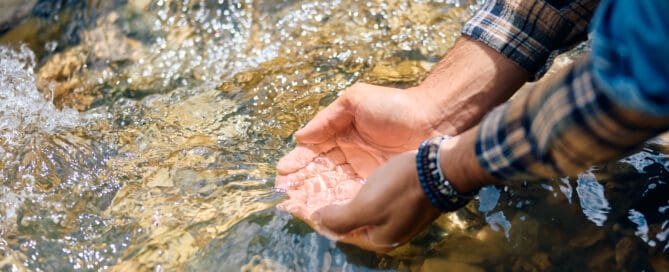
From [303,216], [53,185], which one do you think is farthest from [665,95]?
[53,185]

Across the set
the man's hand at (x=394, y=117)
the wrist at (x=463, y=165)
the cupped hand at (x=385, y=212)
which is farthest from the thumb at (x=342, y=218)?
the wrist at (x=463, y=165)

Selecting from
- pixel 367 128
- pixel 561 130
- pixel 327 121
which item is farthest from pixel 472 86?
pixel 561 130

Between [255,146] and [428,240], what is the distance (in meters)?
0.80

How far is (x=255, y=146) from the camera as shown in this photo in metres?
2.22

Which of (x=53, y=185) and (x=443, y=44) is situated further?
(x=443, y=44)

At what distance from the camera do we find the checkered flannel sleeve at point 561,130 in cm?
106

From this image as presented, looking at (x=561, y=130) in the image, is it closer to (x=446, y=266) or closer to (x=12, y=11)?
(x=446, y=266)

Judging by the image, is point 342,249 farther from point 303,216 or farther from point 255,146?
point 255,146

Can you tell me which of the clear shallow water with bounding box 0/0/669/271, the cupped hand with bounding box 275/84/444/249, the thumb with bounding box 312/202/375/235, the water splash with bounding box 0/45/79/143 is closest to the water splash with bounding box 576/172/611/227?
the clear shallow water with bounding box 0/0/669/271

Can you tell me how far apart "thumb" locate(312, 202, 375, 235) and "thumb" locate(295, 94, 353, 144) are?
0.36 m

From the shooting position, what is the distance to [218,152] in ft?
7.11

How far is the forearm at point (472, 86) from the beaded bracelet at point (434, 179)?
0.51 m

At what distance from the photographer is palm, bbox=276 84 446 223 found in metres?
1.93

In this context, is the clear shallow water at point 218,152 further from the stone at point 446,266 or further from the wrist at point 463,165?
the wrist at point 463,165
